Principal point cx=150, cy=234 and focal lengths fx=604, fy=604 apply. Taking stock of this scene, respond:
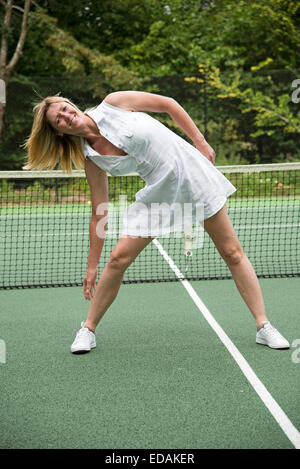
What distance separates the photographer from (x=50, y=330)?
168 inches

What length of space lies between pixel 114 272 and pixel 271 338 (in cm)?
104

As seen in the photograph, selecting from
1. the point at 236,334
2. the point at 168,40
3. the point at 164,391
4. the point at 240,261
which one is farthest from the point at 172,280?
the point at 168,40

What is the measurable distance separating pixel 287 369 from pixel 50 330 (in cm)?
173

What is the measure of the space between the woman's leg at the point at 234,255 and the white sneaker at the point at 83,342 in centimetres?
96

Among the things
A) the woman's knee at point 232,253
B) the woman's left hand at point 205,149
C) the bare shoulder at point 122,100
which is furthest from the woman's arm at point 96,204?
the woman's knee at point 232,253

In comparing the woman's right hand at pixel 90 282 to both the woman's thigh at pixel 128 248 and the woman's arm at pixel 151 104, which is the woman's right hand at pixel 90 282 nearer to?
the woman's thigh at pixel 128 248

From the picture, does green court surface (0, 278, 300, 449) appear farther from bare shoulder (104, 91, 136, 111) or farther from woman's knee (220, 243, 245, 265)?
bare shoulder (104, 91, 136, 111)

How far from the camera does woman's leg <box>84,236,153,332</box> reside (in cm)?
345

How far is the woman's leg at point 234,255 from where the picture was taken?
3.50m

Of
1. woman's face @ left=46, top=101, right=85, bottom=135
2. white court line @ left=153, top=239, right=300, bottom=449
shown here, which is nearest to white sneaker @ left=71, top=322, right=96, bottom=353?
white court line @ left=153, top=239, right=300, bottom=449

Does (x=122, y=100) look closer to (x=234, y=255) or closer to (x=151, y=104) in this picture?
(x=151, y=104)

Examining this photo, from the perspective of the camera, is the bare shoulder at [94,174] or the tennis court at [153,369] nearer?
the tennis court at [153,369]

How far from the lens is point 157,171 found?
3346 mm

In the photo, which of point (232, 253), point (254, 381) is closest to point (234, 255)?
point (232, 253)
